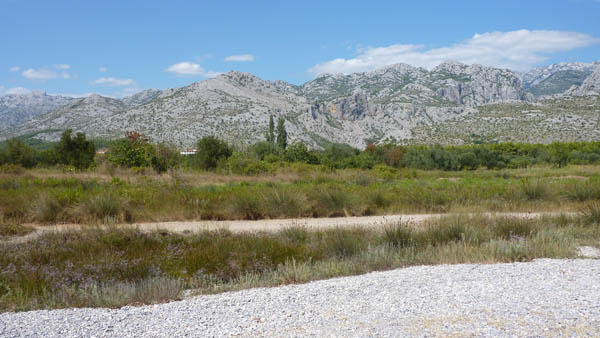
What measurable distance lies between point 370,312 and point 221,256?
3.89 meters

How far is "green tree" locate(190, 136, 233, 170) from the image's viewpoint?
3715 cm

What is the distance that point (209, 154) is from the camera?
124 feet

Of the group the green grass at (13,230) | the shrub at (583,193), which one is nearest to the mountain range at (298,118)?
the green grass at (13,230)

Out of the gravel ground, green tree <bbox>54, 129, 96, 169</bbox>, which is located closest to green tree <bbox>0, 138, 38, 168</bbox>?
green tree <bbox>54, 129, 96, 169</bbox>

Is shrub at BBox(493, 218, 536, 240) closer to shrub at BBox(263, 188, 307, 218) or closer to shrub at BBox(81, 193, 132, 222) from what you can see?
shrub at BBox(263, 188, 307, 218)

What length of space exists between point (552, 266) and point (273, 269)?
4.60 m

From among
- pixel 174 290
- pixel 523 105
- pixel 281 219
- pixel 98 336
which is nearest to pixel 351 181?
pixel 281 219

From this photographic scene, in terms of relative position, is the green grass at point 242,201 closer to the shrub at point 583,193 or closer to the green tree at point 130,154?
the shrub at point 583,193

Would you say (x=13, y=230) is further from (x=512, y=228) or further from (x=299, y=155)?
(x=299, y=155)

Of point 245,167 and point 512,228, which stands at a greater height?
point 245,167

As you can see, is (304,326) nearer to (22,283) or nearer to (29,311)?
(29,311)

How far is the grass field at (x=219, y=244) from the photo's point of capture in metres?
6.44

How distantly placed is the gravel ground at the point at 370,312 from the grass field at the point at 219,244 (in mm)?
752

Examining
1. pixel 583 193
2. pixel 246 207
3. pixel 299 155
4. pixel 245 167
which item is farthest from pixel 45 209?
pixel 299 155
